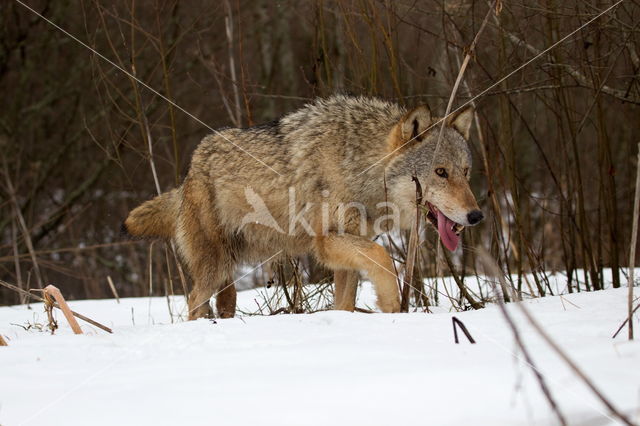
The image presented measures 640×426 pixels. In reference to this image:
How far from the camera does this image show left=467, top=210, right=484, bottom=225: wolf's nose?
4266mm

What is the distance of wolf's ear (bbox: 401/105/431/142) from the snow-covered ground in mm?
1665

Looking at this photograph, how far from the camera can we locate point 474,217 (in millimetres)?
4273

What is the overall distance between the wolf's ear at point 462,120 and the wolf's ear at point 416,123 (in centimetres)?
21

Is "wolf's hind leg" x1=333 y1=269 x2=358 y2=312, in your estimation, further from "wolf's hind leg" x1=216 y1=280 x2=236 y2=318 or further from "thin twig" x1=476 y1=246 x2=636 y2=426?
"thin twig" x1=476 y1=246 x2=636 y2=426

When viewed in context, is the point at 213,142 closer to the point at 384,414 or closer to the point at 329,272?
the point at 329,272

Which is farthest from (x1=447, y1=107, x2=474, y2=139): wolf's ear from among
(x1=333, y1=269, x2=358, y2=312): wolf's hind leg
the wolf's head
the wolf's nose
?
(x1=333, y1=269, x2=358, y2=312): wolf's hind leg

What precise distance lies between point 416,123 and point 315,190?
820mm

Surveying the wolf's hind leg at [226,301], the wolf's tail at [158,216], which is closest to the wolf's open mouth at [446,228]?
the wolf's hind leg at [226,301]

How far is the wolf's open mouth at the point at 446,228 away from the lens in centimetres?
444

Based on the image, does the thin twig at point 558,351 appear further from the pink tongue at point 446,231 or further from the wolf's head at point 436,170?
the pink tongue at point 446,231

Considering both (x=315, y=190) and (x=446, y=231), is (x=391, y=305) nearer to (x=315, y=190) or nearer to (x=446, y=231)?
(x=446, y=231)

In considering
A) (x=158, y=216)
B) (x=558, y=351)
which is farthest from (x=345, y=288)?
(x=558, y=351)

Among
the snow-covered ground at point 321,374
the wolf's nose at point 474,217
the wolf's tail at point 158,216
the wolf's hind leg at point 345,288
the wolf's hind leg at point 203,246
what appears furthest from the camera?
the wolf's tail at point 158,216

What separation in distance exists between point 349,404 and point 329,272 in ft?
13.1
